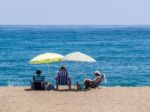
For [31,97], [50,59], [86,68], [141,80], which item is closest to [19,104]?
[31,97]

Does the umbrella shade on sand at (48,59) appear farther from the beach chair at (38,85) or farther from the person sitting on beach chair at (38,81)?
the beach chair at (38,85)

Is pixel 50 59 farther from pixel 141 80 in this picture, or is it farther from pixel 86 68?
pixel 86 68

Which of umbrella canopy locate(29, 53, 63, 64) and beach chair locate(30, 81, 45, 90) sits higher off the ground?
umbrella canopy locate(29, 53, 63, 64)

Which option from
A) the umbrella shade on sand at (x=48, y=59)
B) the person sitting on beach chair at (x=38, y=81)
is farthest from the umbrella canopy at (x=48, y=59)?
the person sitting on beach chair at (x=38, y=81)

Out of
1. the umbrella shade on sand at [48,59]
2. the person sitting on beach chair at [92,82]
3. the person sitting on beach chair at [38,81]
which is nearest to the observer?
the person sitting on beach chair at [38,81]

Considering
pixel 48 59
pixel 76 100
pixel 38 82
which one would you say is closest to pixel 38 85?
pixel 38 82

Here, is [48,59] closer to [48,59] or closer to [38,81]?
[48,59]

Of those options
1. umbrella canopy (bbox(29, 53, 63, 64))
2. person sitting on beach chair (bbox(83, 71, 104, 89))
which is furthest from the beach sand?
umbrella canopy (bbox(29, 53, 63, 64))

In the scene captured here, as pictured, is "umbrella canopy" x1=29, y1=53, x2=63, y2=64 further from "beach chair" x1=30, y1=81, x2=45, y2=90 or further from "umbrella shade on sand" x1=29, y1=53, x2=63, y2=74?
"beach chair" x1=30, y1=81, x2=45, y2=90

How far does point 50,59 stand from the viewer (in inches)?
948

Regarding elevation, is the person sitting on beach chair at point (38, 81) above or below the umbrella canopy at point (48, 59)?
below

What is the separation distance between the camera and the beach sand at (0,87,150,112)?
730 inches

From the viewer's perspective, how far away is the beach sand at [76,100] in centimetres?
1853

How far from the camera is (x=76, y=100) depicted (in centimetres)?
2020
